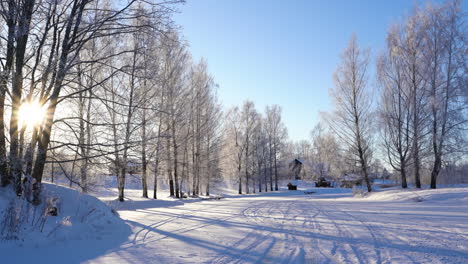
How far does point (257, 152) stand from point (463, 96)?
27.1 meters

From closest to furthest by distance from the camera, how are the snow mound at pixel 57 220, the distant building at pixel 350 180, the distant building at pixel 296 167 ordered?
the snow mound at pixel 57 220 → the distant building at pixel 350 180 → the distant building at pixel 296 167

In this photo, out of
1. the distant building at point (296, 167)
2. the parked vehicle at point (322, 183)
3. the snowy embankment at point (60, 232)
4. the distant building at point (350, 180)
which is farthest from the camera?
the distant building at point (296, 167)

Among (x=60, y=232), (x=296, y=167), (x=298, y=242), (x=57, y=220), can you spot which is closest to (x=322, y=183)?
(x=296, y=167)

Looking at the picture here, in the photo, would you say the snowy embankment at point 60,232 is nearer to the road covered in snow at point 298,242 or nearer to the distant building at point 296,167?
the road covered in snow at point 298,242

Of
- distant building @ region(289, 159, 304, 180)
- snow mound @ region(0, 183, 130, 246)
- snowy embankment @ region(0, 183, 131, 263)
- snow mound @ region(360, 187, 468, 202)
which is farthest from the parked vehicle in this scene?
snowy embankment @ region(0, 183, 131, 263)

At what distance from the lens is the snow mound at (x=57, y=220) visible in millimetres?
5250

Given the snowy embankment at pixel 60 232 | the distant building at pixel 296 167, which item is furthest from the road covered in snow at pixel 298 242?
the distant building at pixel 296 167

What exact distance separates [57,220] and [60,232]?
1.00 m

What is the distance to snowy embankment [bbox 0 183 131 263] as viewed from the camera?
4707mm

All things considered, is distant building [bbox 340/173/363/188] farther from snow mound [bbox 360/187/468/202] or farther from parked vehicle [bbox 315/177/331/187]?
snow mound [bbox 360/187/468/202]

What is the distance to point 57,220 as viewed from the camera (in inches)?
254

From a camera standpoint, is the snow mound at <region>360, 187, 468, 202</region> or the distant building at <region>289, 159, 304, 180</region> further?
the distant building at <region>289, 159, 304, 180</region>

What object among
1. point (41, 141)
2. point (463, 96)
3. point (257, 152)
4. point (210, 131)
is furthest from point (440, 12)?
point (257, 152)

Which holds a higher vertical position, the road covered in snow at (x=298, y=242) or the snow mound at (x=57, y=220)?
the snow mound at (x=57, y=220)
